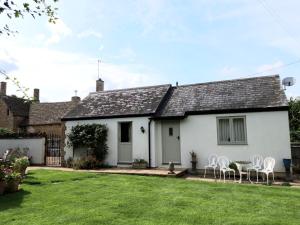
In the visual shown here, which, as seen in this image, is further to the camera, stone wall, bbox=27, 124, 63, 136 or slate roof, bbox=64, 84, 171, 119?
stone wall, bbox=27, 124, 63, 136

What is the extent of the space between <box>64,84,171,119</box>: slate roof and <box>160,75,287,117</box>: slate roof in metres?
0.91

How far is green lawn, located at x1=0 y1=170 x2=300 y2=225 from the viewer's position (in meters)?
6.38

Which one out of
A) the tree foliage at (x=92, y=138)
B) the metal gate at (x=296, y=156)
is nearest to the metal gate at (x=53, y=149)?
the tree foliage at (x=92, y=138)

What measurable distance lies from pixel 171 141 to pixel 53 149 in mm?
8889

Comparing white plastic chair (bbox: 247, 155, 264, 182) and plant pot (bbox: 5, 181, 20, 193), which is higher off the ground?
white plastic chair (bbox: 247, 155, 264, 182)

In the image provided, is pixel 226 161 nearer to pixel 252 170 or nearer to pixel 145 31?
pixel 252 170

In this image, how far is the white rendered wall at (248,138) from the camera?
1316 centimetres

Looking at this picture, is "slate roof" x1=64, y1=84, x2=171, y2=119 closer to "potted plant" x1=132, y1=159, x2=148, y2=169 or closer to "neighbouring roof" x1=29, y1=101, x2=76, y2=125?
"potted plant" x1=132, y1=159, x2=148, y2=169

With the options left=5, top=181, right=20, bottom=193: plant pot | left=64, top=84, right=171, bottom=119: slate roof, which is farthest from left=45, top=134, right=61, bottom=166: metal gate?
left=5, top=181, right=20, bottom=193: plant pot

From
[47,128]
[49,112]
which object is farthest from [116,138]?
[49,112]

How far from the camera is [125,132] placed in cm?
1708

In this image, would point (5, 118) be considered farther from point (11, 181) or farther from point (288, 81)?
point (288, 81)

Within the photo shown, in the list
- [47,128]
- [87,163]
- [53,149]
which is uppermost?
[47,128]

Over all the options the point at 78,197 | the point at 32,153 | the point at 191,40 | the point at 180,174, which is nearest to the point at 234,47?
the point at 191,40
